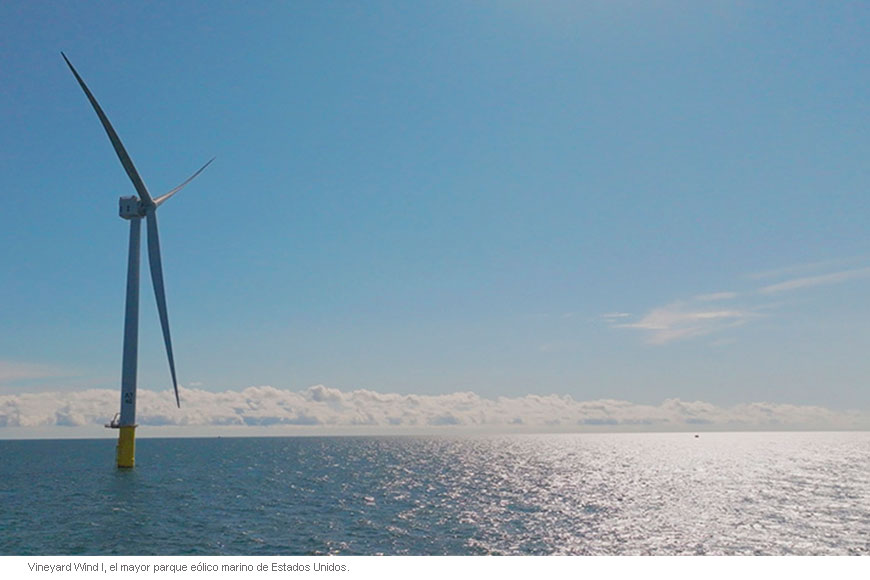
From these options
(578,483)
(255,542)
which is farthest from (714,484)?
(255,542)

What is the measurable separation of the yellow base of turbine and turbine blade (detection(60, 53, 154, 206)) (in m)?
38.7

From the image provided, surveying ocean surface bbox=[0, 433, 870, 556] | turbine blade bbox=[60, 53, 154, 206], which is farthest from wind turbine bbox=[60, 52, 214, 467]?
ocean surface bbox=[0, 433, 870, 556]

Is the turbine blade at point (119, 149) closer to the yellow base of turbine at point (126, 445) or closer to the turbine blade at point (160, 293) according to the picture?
the turbine blade at point (160, 293)

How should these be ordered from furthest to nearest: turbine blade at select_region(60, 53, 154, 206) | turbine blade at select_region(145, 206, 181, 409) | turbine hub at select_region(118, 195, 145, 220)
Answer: turbine hub at select_region(118, 195, 145, 220), turbine blade at select_region(145, 206, 181, 409), turbine blade at select_region(60, 53, 154, 206)

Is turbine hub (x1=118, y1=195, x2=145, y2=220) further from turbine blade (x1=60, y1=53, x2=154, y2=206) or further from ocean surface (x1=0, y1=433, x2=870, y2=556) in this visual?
ocean surface (x1=0, y1=433, x2=870, y2=556)

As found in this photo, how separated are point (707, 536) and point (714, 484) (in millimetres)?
58017

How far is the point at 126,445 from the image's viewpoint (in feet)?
327

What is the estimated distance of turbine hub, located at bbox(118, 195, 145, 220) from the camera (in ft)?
334

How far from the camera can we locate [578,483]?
109938 millimetres

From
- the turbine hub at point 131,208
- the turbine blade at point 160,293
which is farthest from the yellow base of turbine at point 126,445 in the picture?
the turbine hub at point 131,208

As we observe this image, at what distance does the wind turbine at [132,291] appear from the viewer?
94.6m

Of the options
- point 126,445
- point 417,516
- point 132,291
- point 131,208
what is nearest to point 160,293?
point 132,291

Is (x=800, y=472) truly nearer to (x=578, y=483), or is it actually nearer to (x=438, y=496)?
(x=578, y=483)

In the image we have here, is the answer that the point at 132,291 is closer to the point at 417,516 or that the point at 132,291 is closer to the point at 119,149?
the point at 119,149
